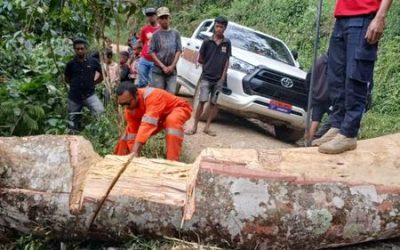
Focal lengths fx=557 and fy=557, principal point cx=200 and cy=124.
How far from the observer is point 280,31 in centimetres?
1672

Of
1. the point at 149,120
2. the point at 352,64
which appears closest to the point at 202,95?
the point at 149,120

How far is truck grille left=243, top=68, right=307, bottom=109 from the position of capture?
8.75 m

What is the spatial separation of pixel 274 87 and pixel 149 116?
358cm

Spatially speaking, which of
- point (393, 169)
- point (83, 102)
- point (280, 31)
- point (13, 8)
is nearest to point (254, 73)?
point (83, 102)

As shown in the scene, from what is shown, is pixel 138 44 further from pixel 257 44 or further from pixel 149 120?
pixel 149 120

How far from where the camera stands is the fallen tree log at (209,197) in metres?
3.64

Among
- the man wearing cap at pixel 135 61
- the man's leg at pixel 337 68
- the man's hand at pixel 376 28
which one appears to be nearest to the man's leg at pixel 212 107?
the man wearing cap at pixel 135 61

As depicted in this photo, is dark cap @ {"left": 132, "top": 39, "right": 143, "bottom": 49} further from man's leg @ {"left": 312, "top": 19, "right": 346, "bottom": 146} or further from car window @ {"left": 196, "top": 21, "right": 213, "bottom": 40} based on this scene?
man's leg @ {"left": 312, "top": 19, "right": 346, "bottom": 146}

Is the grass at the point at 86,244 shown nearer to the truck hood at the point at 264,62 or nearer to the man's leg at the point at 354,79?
the man's leg at the point at 354,79

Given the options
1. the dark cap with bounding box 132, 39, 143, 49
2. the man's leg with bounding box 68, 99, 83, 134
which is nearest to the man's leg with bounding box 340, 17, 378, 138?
the man's leg with bounding box 68, 99, 83, 134

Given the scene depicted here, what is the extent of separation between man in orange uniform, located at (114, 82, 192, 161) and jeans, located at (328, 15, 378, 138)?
208cm

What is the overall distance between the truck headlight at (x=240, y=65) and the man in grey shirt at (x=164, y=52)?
3.34ft

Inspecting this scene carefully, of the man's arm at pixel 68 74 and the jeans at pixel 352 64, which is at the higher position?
the jeans at pixel 352 64

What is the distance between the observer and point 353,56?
413 centimetres
